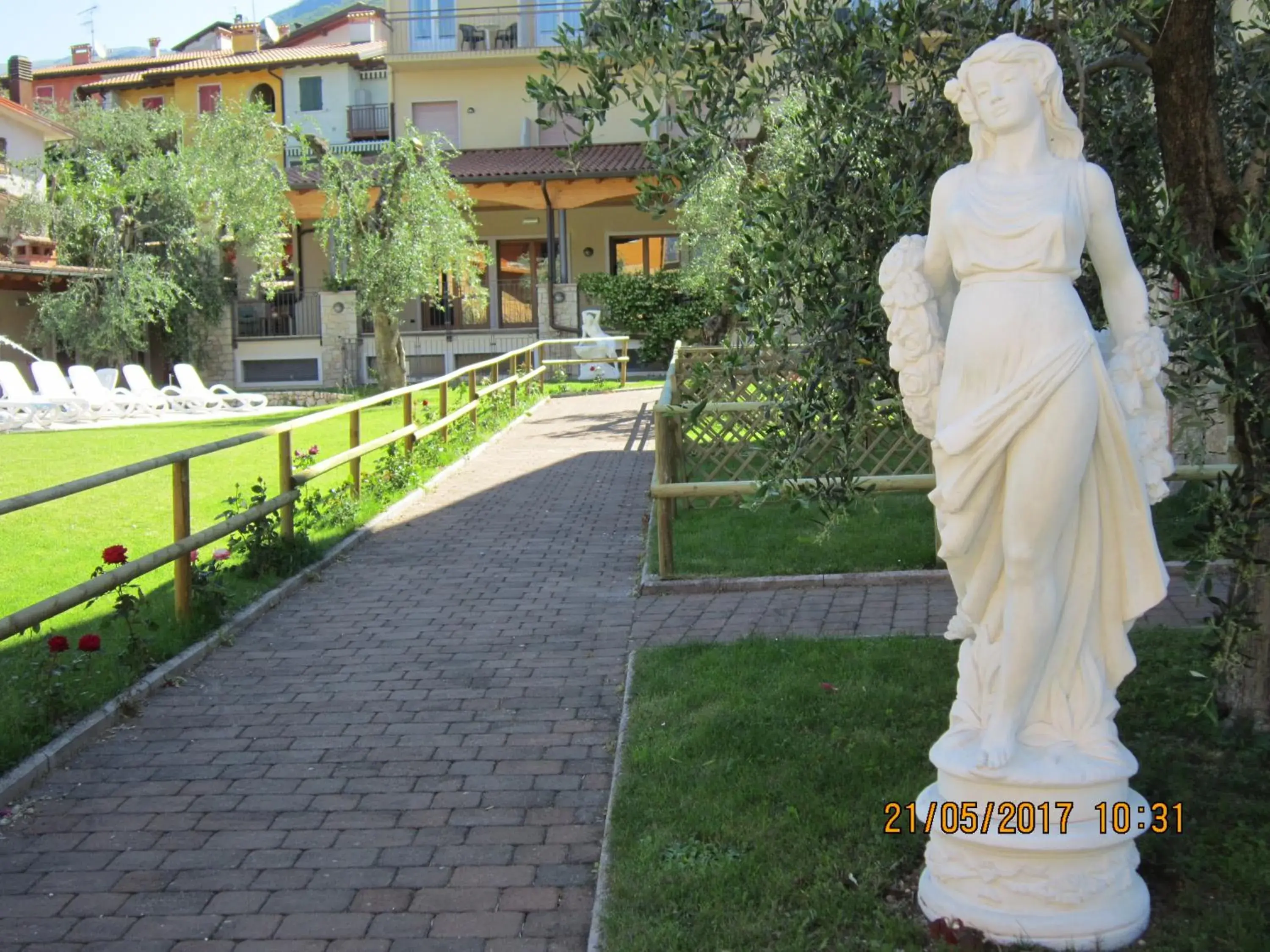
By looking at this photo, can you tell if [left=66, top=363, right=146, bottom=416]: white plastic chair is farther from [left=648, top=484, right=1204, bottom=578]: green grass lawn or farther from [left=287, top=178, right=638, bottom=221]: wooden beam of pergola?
[left=648, top=484, right=1204, bottom=578]: green grass lawn

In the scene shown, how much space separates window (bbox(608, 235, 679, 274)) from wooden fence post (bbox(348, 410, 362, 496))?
2190 centimetres

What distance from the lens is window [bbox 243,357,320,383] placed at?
33.0m

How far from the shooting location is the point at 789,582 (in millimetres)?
8148

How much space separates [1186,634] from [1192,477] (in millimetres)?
1106

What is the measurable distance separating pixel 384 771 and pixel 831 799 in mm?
1879

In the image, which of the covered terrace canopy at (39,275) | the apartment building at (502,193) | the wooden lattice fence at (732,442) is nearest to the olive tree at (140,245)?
the covered terrace canopy at (39,275)

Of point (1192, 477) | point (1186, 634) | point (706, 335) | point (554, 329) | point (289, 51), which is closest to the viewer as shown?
point (1186, 634)

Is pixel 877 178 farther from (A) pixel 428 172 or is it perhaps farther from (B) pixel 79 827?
(A) pixel 428 172

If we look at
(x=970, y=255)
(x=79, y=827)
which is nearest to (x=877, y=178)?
(x=970, y=255)

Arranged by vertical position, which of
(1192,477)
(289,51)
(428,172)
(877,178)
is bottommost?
(1192,477)

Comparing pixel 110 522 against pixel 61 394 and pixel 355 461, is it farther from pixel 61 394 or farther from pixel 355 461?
pixel 61 394

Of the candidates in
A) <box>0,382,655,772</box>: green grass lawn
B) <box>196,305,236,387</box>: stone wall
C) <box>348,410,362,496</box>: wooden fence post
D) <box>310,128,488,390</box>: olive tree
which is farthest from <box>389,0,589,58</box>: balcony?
<box>348,410,362,496</box>: wooden fence post

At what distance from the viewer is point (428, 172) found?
2247cm

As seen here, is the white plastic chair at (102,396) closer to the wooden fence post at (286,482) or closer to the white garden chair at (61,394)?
the white garden chair at (61,394)
